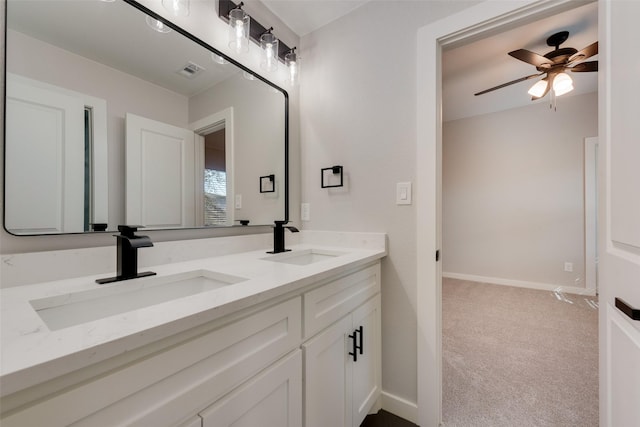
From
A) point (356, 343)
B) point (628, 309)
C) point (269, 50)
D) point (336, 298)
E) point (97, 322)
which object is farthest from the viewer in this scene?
point (269, 50)

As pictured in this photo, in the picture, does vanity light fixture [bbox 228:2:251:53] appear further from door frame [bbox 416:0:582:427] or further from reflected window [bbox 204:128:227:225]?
door frame [bbox 416:0:582:427]

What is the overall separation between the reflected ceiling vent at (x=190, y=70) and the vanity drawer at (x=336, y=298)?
112 cm

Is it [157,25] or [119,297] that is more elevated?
[157,25]

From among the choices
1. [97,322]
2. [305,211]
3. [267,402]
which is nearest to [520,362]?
[305,211]

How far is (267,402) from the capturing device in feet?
2.51

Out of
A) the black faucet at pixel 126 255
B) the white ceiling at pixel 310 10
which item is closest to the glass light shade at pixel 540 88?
the white ceiling at pixel 310 10

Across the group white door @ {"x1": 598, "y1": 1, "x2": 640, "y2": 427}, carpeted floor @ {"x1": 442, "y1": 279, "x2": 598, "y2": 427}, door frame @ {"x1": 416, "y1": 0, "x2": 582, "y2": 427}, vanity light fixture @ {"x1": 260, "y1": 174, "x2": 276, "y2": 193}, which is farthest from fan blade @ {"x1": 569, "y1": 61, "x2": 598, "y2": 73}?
vanity light fixture @ {"x1": 260, "y1": 174, "x2": 276, "y2": 193}

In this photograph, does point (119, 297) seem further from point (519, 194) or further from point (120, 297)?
point (519, 194)

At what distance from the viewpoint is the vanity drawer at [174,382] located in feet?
1.42

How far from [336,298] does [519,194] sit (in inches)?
147

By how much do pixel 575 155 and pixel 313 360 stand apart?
4137 millimetres

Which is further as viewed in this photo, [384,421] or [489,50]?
[489,50]

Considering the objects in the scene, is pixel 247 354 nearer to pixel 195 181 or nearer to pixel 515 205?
pixel 195 181

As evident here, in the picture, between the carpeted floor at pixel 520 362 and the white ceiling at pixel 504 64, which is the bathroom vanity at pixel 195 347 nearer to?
the carpeted floor at pixel 520 362
